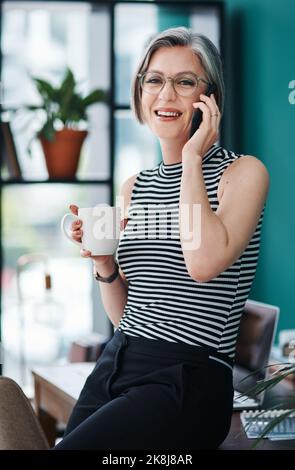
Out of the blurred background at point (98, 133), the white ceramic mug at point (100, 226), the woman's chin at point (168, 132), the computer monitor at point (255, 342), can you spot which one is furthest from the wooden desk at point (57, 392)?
the blurred background at point (98, 133)

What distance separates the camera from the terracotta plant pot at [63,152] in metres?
3.34

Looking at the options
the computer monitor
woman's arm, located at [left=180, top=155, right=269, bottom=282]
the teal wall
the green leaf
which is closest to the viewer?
woman's arm, located at [left=180, top=155, right=269, bottom=282]

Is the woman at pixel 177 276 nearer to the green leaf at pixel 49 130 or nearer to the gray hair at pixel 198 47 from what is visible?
the gray hair at pixel 198 47

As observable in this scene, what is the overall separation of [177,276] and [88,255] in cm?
18

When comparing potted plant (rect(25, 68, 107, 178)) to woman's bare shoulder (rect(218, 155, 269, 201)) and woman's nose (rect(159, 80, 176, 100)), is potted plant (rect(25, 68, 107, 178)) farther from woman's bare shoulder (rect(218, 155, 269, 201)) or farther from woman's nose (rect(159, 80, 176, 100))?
woman's bare shoulder (rect(218, 155, 269, 201))

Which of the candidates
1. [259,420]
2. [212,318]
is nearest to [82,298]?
[259,420]

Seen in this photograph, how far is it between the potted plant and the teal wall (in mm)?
622

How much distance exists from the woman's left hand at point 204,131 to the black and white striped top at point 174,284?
68 millimetres

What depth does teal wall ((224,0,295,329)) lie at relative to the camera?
315 cm

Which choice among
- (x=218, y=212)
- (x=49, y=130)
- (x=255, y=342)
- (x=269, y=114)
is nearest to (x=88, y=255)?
(x=218, y=212)

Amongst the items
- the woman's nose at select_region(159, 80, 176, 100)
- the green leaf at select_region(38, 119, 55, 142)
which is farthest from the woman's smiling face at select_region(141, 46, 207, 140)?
the green leaf at select_region(38, 119, 55, 142)

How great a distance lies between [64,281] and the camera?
12.3ft

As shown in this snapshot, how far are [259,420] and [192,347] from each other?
1.26 feet

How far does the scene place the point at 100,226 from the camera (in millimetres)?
1470
